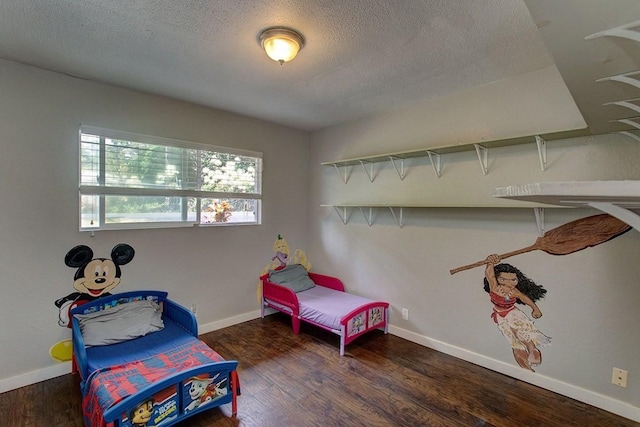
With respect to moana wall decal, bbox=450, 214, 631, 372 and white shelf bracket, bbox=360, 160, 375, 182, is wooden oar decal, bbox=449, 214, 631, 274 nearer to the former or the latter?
moana wall decal, bbox=450, 214, 631, 372

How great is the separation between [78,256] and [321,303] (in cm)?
235

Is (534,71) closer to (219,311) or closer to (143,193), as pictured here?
(143,193)

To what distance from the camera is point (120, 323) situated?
264 centimetres

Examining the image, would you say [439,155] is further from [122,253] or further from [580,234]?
[122,253]

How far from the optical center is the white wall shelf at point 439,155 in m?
2.34

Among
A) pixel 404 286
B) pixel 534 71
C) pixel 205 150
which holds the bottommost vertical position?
pixel 404 286

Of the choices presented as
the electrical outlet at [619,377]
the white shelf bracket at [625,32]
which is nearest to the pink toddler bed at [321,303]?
the electrical outlet at [619,377]

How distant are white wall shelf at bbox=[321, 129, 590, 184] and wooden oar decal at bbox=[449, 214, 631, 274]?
49cm

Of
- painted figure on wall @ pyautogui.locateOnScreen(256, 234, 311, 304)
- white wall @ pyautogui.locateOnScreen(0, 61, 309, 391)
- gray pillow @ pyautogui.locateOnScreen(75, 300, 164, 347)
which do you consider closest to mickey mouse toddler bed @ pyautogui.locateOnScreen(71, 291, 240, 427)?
gray pillow @ pyautogui.locateOnScreen(75, 300, 164, 347)

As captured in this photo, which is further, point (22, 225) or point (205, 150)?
point (205, 150)

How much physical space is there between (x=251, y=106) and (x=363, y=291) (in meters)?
2.53

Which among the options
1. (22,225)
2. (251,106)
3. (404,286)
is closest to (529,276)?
(404,286)

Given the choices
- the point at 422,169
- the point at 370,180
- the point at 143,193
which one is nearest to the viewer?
the point at 143,193

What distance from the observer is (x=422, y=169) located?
10.6ft
